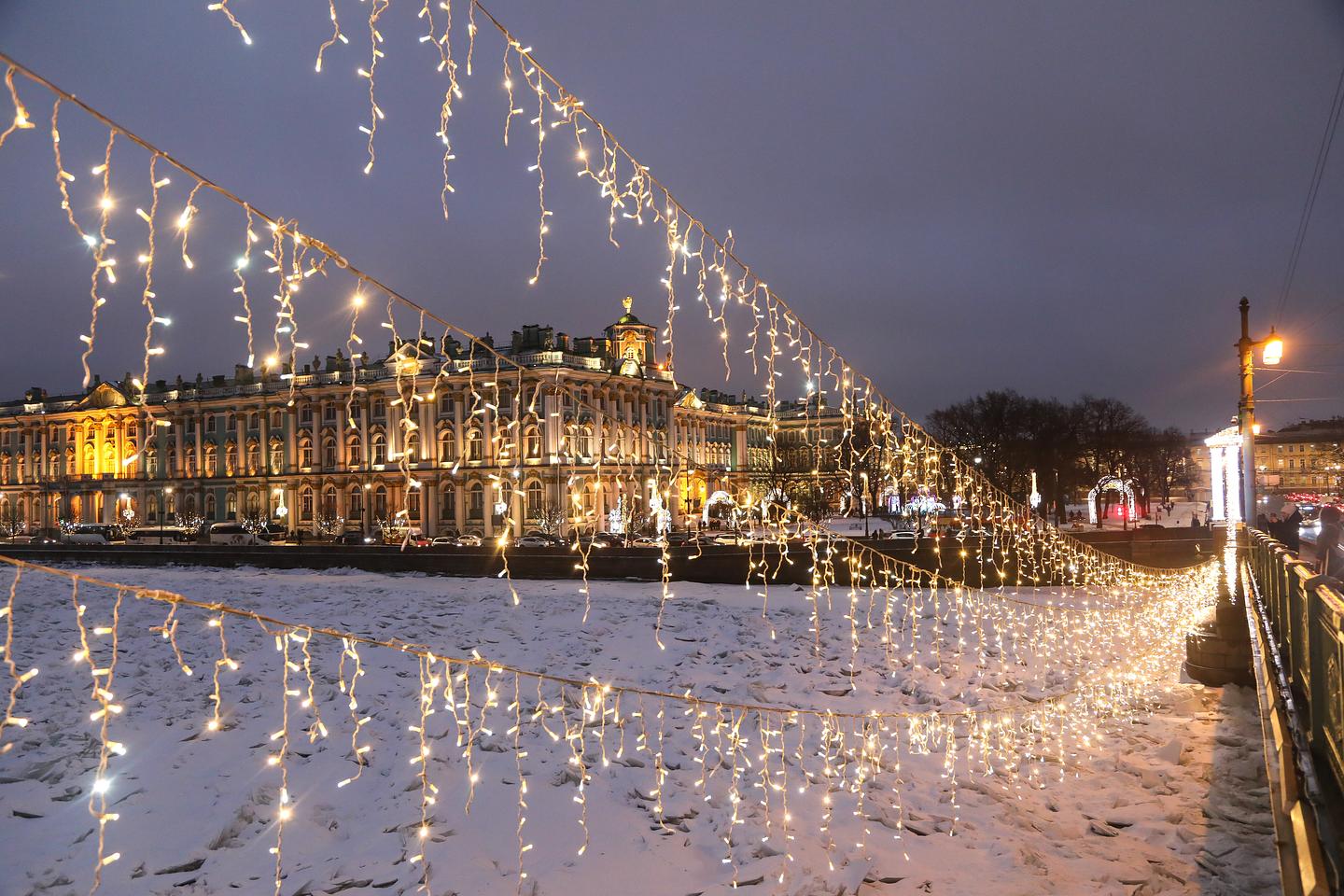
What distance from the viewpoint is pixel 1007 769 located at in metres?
10.5

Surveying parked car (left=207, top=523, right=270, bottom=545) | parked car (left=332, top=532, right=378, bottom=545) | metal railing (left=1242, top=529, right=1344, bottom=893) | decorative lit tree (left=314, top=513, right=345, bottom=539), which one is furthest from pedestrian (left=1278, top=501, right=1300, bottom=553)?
decorative lit tree (left=314, top=513, right=345, bottom=539)

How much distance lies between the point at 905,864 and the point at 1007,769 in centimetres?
309

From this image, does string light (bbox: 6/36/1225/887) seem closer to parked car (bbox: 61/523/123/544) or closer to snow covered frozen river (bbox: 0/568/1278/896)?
snow covered frozen river (bbox: 0/568/1278/896)

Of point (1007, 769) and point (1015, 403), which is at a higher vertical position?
point (1015, 403)

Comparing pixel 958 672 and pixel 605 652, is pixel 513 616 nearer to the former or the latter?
pixel 605 652

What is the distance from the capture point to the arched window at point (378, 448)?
162 ft

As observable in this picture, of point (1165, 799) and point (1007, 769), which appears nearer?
point (1165, 799)

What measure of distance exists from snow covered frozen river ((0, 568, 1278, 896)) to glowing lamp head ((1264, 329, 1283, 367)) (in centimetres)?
513

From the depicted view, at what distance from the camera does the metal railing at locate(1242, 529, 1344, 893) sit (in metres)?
3.09

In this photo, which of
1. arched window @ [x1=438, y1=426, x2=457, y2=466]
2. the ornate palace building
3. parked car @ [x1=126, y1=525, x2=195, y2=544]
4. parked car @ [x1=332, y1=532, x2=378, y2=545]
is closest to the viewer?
parked car @ [x1=332, y1=532, x2=378, y2=545]

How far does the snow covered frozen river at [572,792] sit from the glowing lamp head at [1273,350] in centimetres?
513

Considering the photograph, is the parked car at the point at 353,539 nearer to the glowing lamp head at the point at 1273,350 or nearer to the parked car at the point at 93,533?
the parked car at the point at 93,533

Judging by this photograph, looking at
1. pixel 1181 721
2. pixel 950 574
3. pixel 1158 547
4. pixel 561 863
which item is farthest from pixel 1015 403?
pixel 561 863

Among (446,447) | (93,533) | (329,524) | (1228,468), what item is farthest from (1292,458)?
(93,533)
